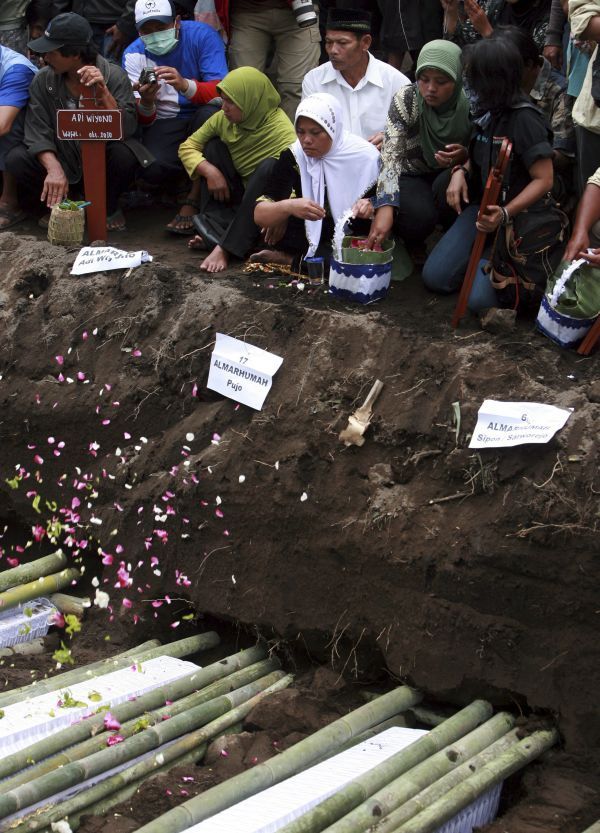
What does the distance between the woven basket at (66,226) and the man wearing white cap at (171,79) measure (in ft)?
1.95

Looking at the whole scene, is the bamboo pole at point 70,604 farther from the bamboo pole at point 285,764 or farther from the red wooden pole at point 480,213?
the red wooden pole at point 480,213

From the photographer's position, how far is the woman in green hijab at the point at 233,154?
20.4 ft

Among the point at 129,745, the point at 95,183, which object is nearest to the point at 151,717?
the point at 129,745

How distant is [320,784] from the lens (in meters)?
3.88

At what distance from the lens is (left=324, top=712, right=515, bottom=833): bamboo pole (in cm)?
366

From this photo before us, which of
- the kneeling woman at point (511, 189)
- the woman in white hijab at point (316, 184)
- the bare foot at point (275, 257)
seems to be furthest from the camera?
the bare foot at point (275, 257)

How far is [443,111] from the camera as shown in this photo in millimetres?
5547

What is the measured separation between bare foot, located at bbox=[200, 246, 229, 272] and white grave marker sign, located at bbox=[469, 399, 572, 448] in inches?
84.0

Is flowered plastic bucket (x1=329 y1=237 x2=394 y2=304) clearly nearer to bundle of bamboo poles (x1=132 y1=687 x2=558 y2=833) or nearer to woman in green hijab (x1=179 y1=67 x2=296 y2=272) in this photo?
woman in green hijab (x1=179 y1=67 x2=296 y2=272)

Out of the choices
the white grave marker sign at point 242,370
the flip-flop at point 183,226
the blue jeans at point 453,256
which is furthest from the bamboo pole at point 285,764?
the flip-flop at point 183,226

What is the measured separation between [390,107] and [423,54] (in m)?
0.39

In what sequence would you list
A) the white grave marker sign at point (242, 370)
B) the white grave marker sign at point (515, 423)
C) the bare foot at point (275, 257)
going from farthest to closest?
the bare foot at point (275, 257) < the white grave marker sign at point (242, 370) < the white grave marker sign at point (515, 423)

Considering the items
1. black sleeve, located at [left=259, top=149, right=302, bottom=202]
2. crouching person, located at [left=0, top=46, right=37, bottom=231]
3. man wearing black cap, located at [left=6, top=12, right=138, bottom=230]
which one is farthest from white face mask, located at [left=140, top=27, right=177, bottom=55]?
black sleeve, located at [left=259, top=149, right=302, bottom=202]

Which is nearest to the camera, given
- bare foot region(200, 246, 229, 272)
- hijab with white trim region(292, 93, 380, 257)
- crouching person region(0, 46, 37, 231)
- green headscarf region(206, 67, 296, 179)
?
hijab with white trim region(292, 93, 380, 257)
